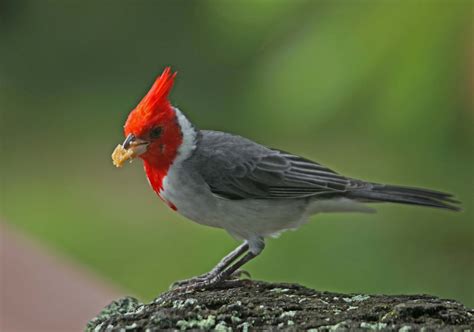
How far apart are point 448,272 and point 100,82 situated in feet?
17.1

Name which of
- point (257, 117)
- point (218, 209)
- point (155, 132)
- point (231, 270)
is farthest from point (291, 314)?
point (257, 117)

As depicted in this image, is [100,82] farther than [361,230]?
Yes

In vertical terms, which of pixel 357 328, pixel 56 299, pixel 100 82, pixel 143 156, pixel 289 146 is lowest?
pixel 357 328

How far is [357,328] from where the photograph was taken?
236 centimetres

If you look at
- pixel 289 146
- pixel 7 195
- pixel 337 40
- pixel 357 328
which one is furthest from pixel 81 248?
pixel 357 328

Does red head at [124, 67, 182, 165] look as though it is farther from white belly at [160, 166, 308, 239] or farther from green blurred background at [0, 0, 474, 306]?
green blurred background at [0, 0, 474, 306]

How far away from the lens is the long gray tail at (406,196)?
11.9 feet

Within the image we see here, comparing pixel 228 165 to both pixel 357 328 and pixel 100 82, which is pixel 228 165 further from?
pixel 100 82

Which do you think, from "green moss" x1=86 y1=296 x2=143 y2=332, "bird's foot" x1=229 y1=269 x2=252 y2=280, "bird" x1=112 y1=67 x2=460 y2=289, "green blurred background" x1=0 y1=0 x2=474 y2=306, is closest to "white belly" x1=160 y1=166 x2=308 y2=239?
"bird" x1=112 y1=67 x2=460 y2=289

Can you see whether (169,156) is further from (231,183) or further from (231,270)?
(231,270)

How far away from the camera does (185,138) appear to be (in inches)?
135

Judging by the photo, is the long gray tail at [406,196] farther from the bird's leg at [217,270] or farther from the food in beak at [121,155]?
the food in beak at [121,155]

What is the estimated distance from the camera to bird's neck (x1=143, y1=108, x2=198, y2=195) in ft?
11.0

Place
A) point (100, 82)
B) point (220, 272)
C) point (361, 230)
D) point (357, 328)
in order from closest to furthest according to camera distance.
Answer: point (357, 328), point (220, 272), point (361, 230), point (100, 82)
